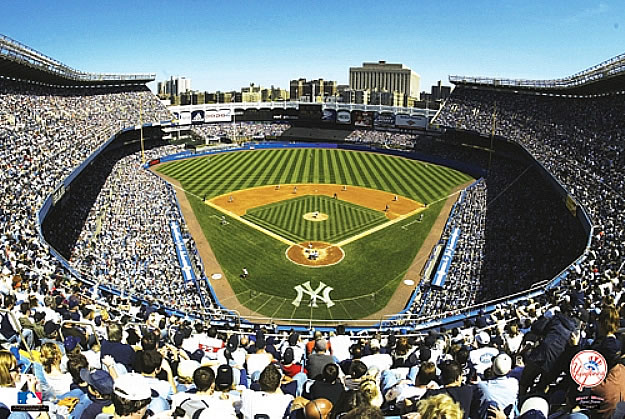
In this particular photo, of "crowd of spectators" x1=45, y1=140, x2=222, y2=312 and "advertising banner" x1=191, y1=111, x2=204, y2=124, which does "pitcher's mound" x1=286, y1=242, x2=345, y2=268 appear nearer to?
"crowd of spectators" x1=45, y1=140, x2=222, y2=312

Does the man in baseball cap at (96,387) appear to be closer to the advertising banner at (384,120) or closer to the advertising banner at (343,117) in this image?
the advertising banner at (384,120)

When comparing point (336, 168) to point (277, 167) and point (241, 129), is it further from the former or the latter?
point (241, 129)

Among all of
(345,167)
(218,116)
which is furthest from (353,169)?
(218,116)

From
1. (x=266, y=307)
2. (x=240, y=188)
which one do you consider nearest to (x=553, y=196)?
(x=266, y=307)

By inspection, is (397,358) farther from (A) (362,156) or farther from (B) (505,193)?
(A) (362,156)

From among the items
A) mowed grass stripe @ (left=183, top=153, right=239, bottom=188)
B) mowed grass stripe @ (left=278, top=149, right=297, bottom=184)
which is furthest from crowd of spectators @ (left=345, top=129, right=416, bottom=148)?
mowed grass stripe @ (left=183, top=153, right=239, bottom=188)

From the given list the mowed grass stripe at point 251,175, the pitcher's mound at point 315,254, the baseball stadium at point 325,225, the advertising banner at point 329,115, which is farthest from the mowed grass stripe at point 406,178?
the advertising banner at point 329,115
